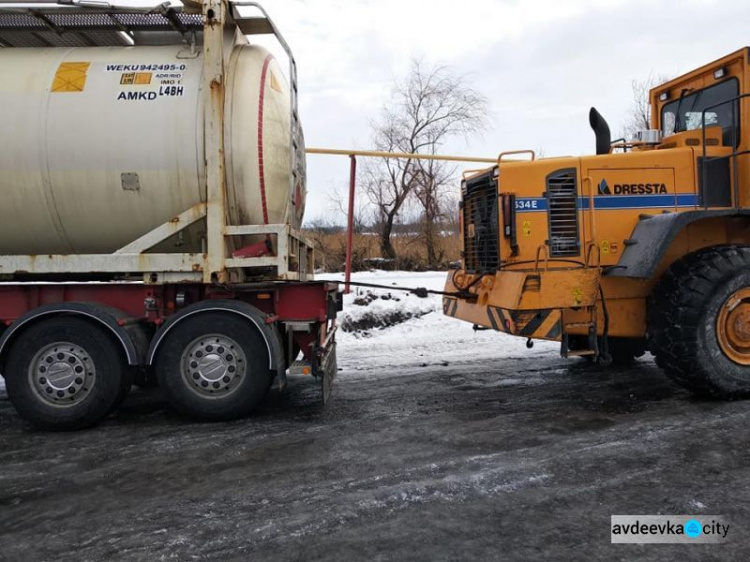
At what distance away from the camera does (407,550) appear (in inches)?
106

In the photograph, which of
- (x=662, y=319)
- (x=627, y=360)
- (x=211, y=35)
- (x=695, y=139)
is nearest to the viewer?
(x=211, y=35)

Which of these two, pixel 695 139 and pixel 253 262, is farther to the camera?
A: pixel 695 139

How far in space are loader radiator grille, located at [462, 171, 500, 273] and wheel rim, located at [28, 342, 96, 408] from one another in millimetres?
4126

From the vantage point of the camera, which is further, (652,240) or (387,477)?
(652,240)

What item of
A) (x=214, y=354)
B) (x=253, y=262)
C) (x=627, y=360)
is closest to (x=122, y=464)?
(x=214, y=354)

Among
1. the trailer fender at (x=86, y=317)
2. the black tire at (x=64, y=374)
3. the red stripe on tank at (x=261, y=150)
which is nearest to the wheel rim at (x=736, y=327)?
the red stripe on tank at (x=261, y=150)

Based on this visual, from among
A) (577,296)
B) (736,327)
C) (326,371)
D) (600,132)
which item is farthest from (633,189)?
(326,371)

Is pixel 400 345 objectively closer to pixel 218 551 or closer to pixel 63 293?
pixel 63 293

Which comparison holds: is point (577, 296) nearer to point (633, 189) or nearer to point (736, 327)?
point (633, 189)

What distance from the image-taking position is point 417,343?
347 inches

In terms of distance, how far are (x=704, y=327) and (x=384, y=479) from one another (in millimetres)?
3482

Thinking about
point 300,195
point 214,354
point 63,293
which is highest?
point 300,195

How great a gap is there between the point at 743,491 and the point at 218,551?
3.10m

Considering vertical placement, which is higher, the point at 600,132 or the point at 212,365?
the point at 600,132
